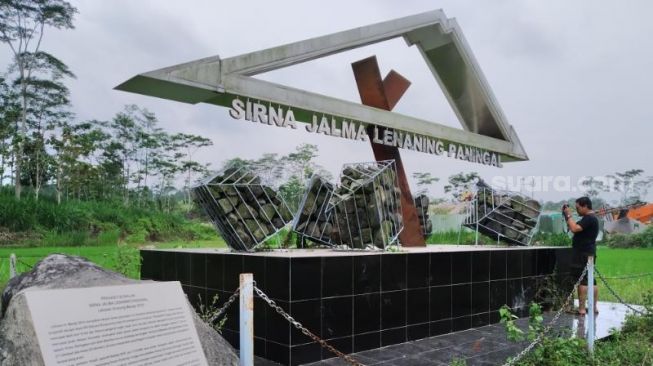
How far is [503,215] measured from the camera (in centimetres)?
846

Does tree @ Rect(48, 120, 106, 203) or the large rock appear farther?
tree @ Rect(48, 120, 106, 203)

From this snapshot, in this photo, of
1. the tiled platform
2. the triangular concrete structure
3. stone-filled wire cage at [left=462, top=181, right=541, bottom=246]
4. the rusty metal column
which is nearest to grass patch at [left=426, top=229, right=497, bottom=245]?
the triangular concrete structure

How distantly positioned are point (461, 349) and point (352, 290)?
1.27 meters

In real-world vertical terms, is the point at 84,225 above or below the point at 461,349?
above

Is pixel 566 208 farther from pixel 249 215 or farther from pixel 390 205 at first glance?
pixel 249 215

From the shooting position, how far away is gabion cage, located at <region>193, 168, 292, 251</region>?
17.7 feet

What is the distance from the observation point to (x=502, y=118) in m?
9.32

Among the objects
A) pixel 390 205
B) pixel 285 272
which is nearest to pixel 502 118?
pixel 390 205

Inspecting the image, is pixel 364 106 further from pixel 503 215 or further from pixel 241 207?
pixel 503 215

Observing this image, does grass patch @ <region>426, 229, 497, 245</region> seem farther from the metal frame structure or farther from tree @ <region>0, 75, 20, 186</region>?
tree @ <region>0, 75, 20, 186</region>

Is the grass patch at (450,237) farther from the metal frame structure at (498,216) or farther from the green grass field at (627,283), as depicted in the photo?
the metal frame structure at (498,216)

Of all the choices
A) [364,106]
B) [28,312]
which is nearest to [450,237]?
[364,106]

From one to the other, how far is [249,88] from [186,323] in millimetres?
3168

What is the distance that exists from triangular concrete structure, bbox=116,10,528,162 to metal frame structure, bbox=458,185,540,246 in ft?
2.88
